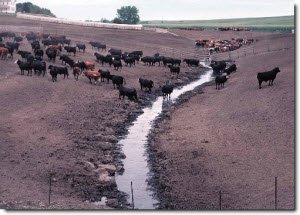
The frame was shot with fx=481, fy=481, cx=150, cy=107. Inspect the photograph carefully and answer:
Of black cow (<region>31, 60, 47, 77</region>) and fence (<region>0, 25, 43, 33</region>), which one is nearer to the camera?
black cow (<region>31, 60, 47, 77</region>)

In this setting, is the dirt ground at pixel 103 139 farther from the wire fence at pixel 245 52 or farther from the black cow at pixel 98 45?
the black cow at pixel 98 45

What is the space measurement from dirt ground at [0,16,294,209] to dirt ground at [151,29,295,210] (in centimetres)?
5

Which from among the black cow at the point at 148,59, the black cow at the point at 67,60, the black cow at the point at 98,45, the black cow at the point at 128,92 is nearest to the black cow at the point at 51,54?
the black cow at the point at 67,60

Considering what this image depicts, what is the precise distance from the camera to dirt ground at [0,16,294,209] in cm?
1638

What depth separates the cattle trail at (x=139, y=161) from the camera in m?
16.8

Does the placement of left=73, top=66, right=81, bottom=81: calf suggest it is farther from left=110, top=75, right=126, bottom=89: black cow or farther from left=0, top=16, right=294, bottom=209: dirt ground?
left=110, top=75, right=126, bottom=89: black cow

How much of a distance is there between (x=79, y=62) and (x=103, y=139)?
14.8 m

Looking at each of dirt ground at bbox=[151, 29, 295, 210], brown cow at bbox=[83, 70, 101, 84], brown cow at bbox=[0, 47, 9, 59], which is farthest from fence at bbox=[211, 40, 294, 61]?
brown cow at bbox=[0, 47, 9, 59]

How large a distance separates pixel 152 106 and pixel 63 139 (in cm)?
1017

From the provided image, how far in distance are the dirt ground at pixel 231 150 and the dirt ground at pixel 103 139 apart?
0.05 m

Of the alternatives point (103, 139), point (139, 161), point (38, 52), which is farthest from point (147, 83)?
point (139, 161)

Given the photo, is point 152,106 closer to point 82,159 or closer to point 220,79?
point 220,79

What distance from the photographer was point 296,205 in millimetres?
13422

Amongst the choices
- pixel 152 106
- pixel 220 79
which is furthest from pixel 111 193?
pixel 220 79
